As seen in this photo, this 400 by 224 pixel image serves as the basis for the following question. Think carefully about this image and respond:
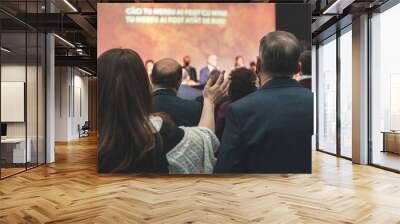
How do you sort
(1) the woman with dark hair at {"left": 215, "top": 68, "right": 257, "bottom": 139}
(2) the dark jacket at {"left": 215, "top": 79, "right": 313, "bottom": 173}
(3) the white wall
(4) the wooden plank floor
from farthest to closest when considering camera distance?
1. (3) the white wall
2. (1) the woman with dark hair at {"left": 215, "top": 68, "right": 257, "bottom": 139}
3. (2) the dark jacket at {"left": 215, "top": 79, "right": 313, "bottom": 173}
4. (4) the wooden plank floor

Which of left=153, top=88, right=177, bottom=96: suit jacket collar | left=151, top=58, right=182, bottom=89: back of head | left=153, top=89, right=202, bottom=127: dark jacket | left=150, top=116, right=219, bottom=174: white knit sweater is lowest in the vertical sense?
left=150, top=116, right=219, bottom=174: white knit sweater

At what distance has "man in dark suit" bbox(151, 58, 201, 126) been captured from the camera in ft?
23.6

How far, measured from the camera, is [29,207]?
4.95m

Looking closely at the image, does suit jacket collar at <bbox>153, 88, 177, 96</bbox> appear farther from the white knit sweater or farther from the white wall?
Result: the white wall

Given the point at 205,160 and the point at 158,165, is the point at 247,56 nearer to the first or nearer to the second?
the point at 205,160

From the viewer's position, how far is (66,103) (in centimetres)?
1741

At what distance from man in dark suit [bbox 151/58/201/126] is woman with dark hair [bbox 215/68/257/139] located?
39 cm

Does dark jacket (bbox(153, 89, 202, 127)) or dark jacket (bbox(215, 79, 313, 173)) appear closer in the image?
dark jacket (bbox(215, 79, 313, 173))

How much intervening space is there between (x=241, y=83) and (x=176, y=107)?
4.00 ft

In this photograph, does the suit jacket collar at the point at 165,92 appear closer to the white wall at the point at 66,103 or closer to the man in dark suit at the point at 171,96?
the man in dark suit at the point at 171,96

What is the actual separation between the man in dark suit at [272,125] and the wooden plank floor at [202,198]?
0.28m

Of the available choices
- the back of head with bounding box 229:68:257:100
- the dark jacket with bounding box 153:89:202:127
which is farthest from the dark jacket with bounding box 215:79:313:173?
the dark jacket with bounding box 153:89:202:127

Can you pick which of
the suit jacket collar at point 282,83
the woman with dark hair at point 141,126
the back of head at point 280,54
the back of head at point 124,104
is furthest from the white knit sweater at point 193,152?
the back of head at point 280,54

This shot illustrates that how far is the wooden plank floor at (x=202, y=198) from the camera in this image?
445 centimetres
